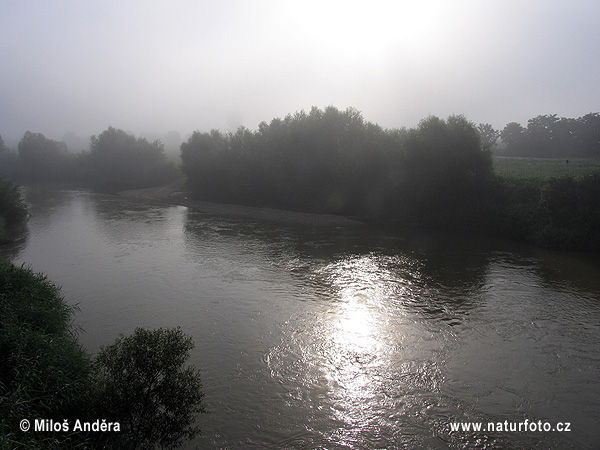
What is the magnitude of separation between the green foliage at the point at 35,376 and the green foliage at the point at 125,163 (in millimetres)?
70729

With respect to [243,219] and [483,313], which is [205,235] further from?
[483,313]

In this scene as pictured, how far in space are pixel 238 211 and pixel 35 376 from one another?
1556 inches

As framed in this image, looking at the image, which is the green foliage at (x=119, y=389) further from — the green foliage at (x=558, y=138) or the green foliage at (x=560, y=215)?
the green foliage at (x=558, y=138)

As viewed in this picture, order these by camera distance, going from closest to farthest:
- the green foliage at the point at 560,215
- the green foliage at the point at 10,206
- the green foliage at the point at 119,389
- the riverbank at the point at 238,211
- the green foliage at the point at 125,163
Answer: the green foliage at the point at 119,389 → the green foliage at the point at 560,215 → the green foliage at the point at 10,206 → the riverbank at the point at 238,211 → the green foliage at the point at 125,163

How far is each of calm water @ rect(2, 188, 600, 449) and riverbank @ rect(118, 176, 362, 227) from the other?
9.09 metres

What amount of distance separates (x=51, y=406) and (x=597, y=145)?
74468mm

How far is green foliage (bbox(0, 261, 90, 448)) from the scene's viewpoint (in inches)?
249

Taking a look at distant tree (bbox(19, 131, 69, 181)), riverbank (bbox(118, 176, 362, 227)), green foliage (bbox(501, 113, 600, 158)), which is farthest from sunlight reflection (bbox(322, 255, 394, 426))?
distant tree (bbox(19, 131, 69, 181))

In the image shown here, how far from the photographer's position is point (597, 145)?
59.6 meters

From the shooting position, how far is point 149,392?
759cm

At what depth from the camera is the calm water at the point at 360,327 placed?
381 inches

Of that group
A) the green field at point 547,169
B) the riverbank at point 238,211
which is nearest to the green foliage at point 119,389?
the riverbank at point 238,211

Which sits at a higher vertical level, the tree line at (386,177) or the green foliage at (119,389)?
the tree line at (386,177)

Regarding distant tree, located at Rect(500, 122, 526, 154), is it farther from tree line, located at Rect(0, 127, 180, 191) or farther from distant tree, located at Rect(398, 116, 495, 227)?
tree line, located at Rect(0, 127, 180, 191)
